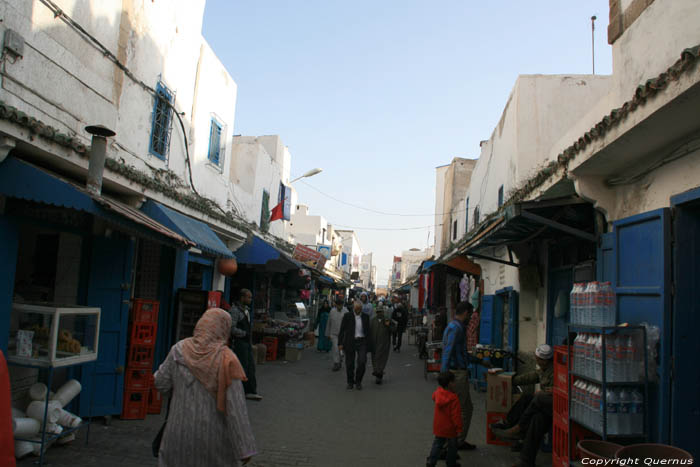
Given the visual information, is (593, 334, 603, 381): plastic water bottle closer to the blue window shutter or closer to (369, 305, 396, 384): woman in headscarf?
(369, 305, 396, 384): woman in headscarf

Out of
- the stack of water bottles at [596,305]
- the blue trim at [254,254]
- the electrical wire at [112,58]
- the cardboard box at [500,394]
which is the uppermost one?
the electrical wire at [112,58]

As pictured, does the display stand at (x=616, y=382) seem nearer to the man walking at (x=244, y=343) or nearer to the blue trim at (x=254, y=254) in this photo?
the man walking at (x=244, y=343)

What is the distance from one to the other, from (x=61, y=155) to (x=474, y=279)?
12.2 meters

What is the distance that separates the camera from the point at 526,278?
873 centimetres

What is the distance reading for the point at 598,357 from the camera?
4.40 metres

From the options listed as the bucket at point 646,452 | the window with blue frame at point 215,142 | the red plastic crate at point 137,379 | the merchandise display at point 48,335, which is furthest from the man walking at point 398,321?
the bucket at point 646,452

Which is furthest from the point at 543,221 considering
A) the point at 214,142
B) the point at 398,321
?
the point at 398,321

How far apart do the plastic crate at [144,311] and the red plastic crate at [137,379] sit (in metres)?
0.71

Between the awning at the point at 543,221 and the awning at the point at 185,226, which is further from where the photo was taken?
the awning at the point at 185,226

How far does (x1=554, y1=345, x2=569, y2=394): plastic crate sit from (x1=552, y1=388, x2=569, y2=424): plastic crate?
0.05m

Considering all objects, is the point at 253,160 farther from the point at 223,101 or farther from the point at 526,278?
the point at 526,278

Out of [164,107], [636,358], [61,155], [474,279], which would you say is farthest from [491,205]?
[61,155]

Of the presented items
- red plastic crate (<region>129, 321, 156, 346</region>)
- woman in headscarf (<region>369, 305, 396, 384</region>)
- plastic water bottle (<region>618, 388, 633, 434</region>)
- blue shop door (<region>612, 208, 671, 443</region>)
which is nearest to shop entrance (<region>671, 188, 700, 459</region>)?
blue shop door (<region>612, 208, 671, 443</region>)

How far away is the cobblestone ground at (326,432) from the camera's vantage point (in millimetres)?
5688
